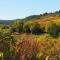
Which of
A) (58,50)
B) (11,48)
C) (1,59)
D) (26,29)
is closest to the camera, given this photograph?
(1,59)

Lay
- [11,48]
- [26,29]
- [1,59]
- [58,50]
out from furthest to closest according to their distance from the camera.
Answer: [26,29], [58,50], [11,48], [1,59]

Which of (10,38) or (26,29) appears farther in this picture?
(26,29)

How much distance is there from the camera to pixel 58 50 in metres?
10.4

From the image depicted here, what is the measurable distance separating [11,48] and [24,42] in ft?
1.63

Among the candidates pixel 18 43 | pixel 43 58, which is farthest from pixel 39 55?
pixel 18 43

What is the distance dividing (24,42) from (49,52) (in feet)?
3.20

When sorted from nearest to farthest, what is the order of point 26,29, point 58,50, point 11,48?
1. point 11,48
2. point 58,50
3. point 26,29

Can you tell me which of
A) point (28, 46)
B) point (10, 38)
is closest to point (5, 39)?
point (10, 38)

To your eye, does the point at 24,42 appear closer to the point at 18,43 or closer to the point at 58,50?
the point at 18,43

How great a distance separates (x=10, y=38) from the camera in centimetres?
1014

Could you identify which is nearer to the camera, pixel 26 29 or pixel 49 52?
pixel 49 52

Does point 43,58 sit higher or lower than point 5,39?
lower

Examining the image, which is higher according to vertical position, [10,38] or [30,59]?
[10,38]

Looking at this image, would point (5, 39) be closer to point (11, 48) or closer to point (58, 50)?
point (11, 48)
